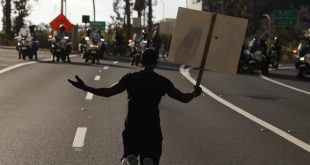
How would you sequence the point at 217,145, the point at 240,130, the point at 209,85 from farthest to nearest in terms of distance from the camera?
the point at 209,85 → the point at 240,130 → the point at 217,145

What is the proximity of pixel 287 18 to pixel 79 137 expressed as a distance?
1907 inches

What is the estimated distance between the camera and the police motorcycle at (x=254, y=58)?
30.3 metres

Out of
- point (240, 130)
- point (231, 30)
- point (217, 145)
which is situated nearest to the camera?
point (231, 30)

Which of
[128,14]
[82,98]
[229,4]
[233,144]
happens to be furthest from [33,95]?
[229,4]

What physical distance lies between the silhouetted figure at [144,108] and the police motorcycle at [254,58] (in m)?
24.4

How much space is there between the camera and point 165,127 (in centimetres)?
1226

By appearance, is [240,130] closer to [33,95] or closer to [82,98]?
[82,98]

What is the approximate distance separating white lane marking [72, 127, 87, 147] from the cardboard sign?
393 cm

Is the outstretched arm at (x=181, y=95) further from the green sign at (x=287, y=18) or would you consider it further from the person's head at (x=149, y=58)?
the green sign at (x=287, y=18)

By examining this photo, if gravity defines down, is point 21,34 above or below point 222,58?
below

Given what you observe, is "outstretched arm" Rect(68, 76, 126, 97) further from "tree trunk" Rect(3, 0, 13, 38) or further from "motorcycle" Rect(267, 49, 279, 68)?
"tree trunk" Rect(3, 0, 13, 38)

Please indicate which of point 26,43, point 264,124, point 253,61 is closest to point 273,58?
point 253,61

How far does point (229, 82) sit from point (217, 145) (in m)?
14.5

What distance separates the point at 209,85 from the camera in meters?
23.0
